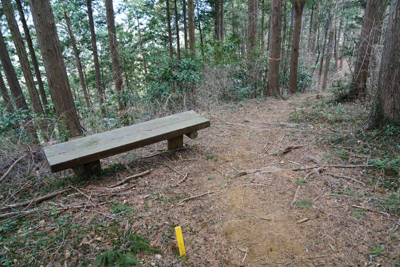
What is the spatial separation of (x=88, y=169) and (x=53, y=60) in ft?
11.3

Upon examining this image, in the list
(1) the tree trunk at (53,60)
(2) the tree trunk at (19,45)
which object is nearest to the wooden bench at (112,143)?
(1) the tree trunk at (53,60)

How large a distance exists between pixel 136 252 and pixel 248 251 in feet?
3.44

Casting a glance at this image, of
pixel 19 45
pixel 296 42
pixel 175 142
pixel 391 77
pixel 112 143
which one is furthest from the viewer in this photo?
pixel 296 42

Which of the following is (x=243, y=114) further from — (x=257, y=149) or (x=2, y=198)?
(x=2, y=198)

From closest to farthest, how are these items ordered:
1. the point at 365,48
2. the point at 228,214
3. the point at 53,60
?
the point at 228,214, the point at 53,60, the point at 365,48

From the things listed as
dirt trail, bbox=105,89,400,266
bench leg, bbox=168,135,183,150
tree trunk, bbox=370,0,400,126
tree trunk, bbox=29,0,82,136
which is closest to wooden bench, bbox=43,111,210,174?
bench leg, bbox=168,135,183,150

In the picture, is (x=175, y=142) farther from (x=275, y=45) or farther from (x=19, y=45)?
(x=19, y=45)

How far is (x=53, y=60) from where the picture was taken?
202 inches

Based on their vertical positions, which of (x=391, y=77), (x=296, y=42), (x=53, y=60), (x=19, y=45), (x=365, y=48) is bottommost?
(x=391, y=77)

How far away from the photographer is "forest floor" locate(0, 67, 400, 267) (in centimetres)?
197

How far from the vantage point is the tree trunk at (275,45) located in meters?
7.80

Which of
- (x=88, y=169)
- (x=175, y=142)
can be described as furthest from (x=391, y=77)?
(x=88, y=169)

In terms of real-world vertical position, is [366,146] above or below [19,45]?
below

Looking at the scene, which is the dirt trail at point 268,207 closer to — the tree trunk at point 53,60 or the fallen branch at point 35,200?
the fallen branch at point 35,200
